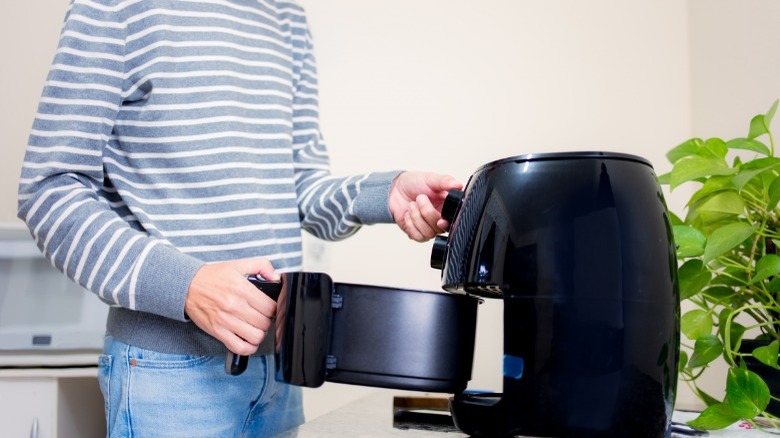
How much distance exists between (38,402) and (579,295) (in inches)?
54.1

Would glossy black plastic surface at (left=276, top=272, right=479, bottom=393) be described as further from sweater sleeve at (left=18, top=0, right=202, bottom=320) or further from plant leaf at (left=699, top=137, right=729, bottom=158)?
plant leaf at (left=699, top=137, right=729, bottom=158)

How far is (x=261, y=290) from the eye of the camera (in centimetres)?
58

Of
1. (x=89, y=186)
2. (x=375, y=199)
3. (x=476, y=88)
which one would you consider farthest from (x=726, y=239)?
(x=476, y=88)

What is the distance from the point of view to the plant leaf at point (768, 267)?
0.66m

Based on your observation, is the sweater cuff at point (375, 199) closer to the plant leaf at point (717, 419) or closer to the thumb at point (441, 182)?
the thumb at point (441, 182)

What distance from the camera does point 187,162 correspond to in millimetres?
782

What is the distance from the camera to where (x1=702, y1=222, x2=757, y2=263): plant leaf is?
2.14ft

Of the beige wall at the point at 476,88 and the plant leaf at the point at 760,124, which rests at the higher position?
the beige wall at the point at 476,88

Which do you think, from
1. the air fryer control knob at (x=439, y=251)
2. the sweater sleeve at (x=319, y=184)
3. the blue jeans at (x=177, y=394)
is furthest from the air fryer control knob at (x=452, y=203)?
the blue jeans at (x=177, y=394)

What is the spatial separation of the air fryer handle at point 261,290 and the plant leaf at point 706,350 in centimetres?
45

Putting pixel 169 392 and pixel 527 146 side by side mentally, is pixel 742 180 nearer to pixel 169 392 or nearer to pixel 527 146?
pixel 169 392

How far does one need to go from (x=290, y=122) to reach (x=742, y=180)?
556mm

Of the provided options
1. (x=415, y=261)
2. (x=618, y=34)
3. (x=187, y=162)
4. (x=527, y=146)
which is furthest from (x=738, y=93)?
(x=187, y=162)

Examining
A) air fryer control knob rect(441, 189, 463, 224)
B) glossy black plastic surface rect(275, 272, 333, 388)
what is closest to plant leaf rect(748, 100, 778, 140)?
air fryer control knob rect(441, 189, 463, 224)
